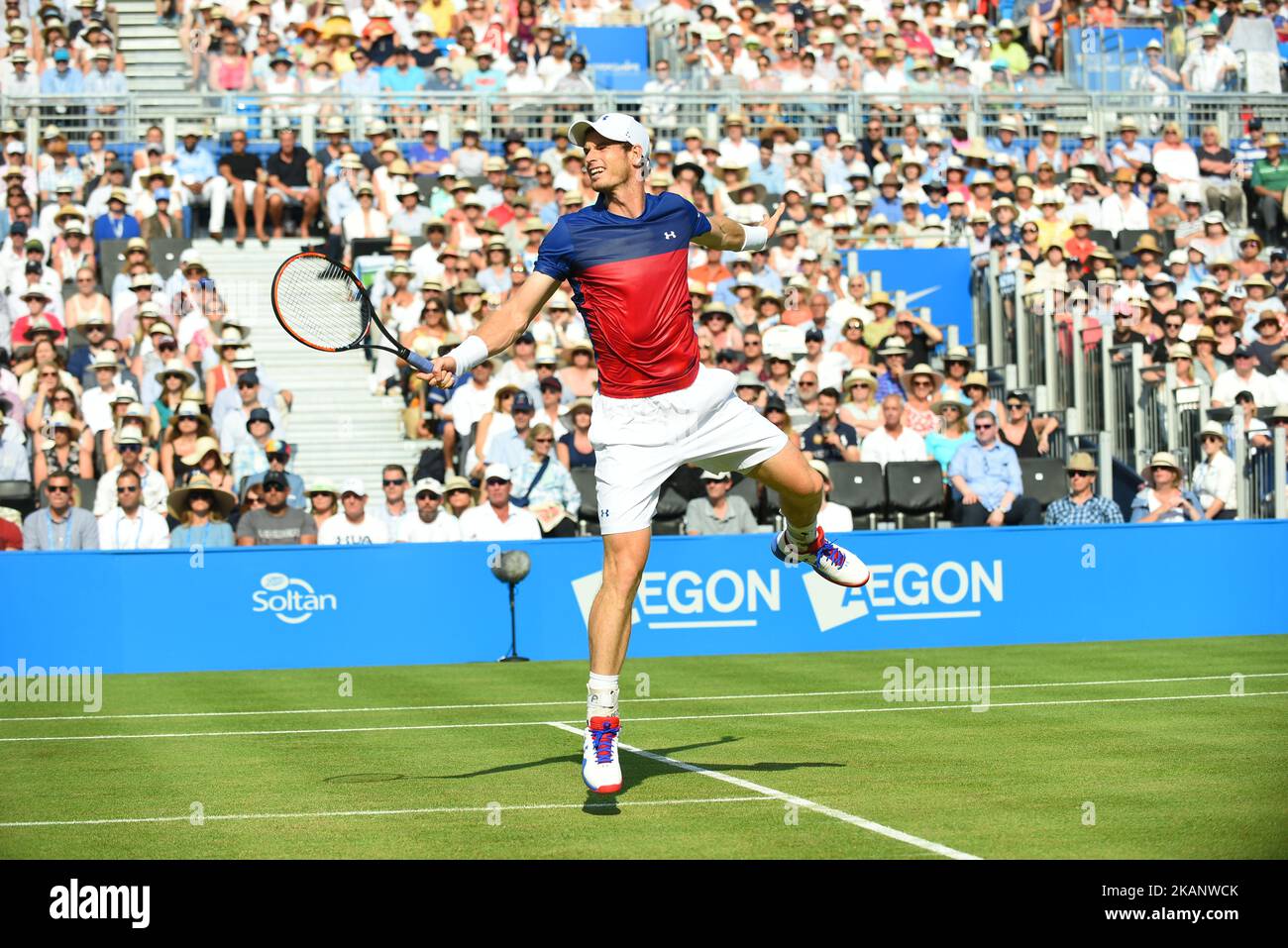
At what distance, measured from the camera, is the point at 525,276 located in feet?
68.5

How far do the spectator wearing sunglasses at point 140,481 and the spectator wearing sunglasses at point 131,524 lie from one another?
30cm

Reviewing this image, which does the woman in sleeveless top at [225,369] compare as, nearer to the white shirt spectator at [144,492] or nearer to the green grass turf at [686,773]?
the white shirt spectator at [144,492]

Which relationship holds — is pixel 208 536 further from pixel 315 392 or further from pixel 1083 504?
pixel 1083 504

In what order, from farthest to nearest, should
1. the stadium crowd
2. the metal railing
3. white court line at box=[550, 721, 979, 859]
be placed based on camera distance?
the metal railing
the stadium crowd
white court line at box=[550, 721, 979, 859]

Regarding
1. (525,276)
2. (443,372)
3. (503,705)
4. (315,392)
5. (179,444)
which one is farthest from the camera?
(315,392)

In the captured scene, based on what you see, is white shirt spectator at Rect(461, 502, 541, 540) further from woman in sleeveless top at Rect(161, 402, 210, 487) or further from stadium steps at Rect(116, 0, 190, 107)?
stadium steps at Rect(116, 0, 190, 107)

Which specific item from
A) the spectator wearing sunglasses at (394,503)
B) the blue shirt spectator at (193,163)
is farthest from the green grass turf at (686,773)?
the blue shirt spectator at (193,163)

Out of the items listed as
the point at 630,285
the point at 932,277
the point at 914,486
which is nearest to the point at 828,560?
the point at 630,285

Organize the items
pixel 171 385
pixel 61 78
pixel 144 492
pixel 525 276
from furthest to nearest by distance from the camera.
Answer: pixel 61 78 < pixel 525 276 < pixel 171 385 < pixel 144 492

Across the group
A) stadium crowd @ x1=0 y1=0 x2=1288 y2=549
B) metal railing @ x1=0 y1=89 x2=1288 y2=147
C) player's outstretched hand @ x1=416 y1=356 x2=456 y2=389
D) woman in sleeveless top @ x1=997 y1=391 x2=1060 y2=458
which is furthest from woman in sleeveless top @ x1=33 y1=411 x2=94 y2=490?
player's outstretched hand @ x1=416 y1=356 x2=456 y2=389

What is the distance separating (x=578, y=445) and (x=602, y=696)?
11165mm

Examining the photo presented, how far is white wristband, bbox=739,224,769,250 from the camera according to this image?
10125mm

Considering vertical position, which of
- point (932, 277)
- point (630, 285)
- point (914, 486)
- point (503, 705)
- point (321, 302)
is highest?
point (630, 285)

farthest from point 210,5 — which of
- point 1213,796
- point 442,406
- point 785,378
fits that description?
point 1213,796
